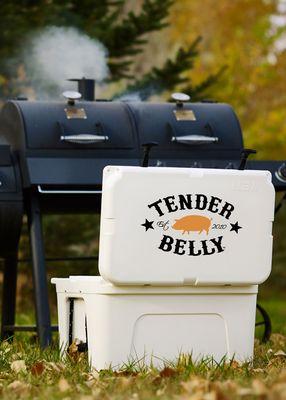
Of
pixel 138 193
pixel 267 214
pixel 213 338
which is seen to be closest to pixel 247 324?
pixel 213 338

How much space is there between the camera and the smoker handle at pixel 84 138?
292 inches

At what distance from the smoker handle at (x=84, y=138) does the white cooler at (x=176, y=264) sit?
5.01ft

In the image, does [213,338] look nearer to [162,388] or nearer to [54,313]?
[162,388]

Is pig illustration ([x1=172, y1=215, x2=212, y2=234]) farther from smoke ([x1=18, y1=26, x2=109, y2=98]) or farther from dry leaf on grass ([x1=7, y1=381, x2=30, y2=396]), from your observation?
smoke ([x1=18, y1=26, x2=109, y2=98])

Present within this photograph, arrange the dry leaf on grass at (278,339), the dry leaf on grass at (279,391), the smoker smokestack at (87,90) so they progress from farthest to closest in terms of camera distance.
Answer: the smoker smokestack at (87,90)
the dry leaf on grass at (278,339)
the dry leaf on grass at (279,391)

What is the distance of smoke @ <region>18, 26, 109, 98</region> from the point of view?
9727 millimetres

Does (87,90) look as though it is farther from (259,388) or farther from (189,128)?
(259,388)

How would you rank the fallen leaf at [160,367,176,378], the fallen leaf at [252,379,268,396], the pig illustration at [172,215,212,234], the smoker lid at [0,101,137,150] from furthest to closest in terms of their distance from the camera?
the smoker lid at [0,101,137,150] < the pig illustration at [172,215,212,234] < the fallen leaf at [160,367,176,378] < the fallen leaf at [252,379,268,396]

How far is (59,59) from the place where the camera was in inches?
391

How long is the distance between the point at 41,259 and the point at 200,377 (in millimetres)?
2292

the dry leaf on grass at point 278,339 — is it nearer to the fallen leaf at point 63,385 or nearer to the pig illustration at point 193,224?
the pig illustration at point 193,224

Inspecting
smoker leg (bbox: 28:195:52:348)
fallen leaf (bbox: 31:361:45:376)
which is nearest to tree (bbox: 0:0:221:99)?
smoker leg (bbox: 28:195:52:348)

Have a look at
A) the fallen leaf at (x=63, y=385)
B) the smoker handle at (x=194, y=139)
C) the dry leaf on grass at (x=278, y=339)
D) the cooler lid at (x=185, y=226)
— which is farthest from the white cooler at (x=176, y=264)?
the smoker handle at (x=194, y=139)

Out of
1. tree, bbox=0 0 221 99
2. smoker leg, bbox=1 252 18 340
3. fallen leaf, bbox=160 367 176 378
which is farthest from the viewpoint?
tree, bbox=0 0 221 99
